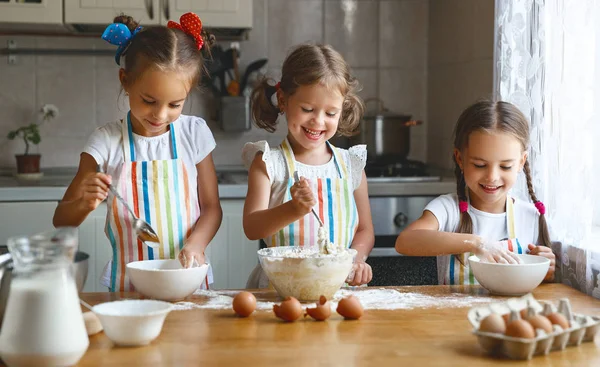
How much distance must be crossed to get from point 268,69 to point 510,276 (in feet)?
6.46

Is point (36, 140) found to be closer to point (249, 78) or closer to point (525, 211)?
point (249, 78)

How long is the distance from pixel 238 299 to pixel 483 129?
76 cm

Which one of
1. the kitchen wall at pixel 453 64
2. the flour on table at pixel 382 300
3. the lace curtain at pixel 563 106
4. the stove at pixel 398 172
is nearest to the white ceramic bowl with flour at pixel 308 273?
the flour on table at pixel 382 300

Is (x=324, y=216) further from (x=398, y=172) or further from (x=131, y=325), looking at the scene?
(x=398, y=172)

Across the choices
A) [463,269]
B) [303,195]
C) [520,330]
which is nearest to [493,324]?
[520,330]

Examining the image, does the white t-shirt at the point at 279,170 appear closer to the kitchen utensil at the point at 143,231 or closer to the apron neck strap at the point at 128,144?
the apron neck strap at the point at 128,144

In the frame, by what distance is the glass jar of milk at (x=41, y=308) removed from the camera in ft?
3.44

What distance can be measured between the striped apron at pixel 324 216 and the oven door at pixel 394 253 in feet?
2.42

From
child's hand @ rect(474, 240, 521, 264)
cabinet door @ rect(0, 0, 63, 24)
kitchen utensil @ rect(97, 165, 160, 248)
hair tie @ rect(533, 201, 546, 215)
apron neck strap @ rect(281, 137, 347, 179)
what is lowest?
child's hand @ rect(474, 240, 521, 264)

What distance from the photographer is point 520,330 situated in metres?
1.13

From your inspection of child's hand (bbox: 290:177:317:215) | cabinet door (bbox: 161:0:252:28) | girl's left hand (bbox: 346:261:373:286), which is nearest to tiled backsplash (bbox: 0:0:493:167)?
cabinet door (bbox: 161:0:252:28)

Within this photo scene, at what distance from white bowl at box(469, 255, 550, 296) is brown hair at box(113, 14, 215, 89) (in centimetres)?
79

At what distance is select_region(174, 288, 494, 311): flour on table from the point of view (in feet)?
4.75

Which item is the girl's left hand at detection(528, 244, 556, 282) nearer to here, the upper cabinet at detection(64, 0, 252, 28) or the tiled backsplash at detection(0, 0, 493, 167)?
the tiled backsplash at detection(0, 0, 493, 167)
